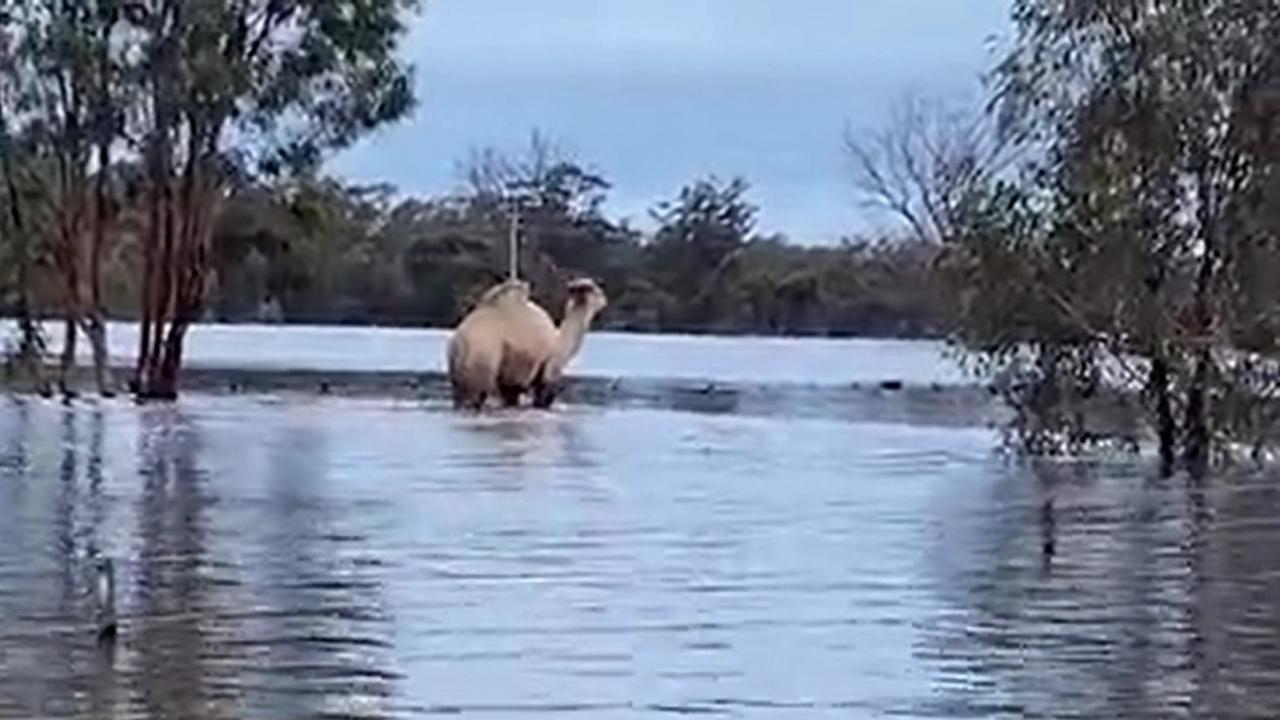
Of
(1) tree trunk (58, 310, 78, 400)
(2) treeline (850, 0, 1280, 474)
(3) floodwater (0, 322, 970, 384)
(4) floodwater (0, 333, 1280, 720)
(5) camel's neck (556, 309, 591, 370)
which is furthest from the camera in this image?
(3) floodwater (0, 322, 970, 384)

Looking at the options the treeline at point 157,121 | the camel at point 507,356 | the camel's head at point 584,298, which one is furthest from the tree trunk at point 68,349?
the camel's head at point 584,298

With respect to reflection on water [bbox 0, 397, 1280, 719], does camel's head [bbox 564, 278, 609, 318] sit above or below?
above

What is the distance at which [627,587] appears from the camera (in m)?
10.7

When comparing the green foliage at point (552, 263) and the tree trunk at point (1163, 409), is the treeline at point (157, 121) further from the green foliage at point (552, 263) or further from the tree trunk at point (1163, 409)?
the tree trunk at point (1163, 409)

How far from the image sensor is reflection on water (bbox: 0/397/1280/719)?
795 centimetres

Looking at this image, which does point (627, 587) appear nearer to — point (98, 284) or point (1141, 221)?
point (1141, 221)

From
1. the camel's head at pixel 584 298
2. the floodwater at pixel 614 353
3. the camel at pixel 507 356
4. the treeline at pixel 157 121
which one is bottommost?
the floodwater at pixel 614 353

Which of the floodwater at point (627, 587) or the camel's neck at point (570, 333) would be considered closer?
the floodwater at point (627, 587)

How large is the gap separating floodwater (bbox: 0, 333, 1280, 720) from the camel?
11.1 m

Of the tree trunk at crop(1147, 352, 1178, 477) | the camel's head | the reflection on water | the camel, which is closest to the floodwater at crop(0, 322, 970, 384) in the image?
the camel's head

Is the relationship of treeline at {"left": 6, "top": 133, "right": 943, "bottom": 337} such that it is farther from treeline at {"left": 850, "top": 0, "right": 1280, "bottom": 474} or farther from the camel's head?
treeline at {"left": 850, "top": 0, "right": 1280, "bottom": 474}

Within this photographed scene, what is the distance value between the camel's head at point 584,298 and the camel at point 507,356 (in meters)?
0.60

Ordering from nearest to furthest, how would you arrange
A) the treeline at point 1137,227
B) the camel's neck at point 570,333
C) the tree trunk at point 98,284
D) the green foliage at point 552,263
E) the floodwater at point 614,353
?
the treeline at point 1137,227, the camel's neck at point 570,333, the tree trunk at point 98,284, the green foliage at point 552,263, the floodwater at point 614,353

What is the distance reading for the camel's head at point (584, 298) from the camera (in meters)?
33.3
